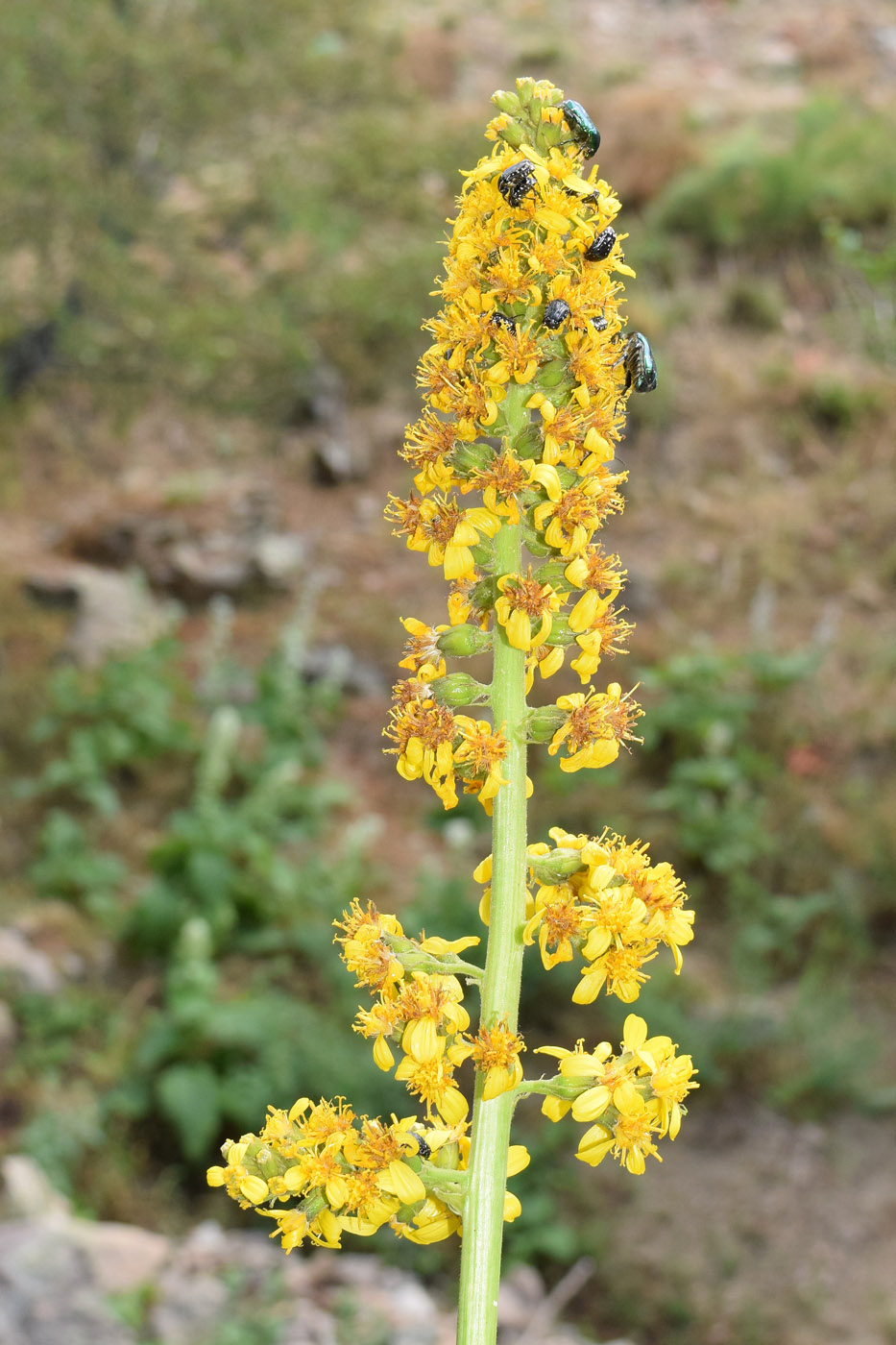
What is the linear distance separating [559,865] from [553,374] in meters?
0.58

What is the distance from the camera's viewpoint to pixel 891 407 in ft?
45.1

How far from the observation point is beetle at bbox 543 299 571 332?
1.40 m

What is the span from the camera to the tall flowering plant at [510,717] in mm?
1314

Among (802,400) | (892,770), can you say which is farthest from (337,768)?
(802,400)

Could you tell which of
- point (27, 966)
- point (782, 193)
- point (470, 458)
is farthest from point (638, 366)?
A: point (782, 193)

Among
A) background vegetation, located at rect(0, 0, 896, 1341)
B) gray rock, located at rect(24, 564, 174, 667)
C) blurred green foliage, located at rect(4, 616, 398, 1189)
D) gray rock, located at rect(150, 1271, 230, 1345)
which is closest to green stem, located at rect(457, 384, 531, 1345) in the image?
background vegetation, located at rect(0, 0, 896, 1341)

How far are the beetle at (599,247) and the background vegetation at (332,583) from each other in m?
3.68

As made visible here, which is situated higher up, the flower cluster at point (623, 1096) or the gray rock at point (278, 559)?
the gray rock at point (278, 559)

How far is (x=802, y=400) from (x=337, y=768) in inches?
300

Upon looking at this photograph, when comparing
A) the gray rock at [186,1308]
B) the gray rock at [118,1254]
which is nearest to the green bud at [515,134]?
the gray rock at [186,1308]

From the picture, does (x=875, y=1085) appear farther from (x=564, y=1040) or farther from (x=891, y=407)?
(x=891, y=407)

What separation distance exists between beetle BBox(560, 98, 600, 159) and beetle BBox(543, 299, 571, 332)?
215 millimetres

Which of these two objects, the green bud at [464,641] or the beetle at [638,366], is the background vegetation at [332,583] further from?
the green bud at [464,641]

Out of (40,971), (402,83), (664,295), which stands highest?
(402,83)
